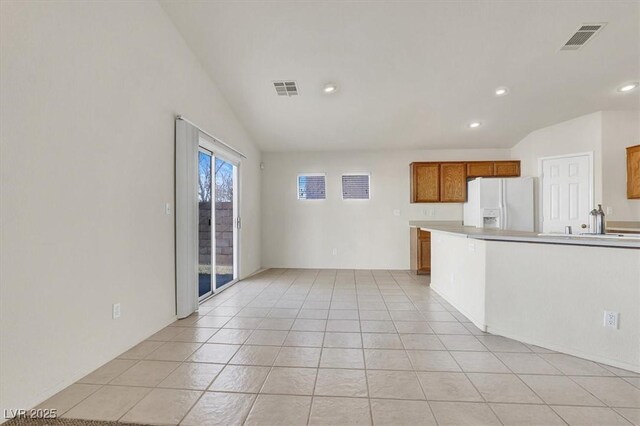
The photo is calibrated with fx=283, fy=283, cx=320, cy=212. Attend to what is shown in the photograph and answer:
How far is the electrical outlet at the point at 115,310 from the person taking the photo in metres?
2.32

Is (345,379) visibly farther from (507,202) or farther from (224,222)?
(507,202)

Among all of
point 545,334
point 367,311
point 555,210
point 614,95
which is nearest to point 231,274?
point 367,311

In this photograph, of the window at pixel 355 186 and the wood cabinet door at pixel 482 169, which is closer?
the wood cabinet door at pixel 482 169

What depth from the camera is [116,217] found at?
2365 mm

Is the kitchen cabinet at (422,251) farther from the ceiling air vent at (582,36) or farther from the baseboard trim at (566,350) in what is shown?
the ceiling air vent at (582,36)

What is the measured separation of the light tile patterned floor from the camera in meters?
1.66

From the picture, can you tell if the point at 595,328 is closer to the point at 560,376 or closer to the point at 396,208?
the point at 560,376

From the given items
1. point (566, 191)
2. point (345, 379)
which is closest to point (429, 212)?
point (566, 191)

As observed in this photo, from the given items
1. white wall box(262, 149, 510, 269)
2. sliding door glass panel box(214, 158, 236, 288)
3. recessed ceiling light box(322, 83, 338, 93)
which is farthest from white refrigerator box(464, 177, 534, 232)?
sliding door glass panel box(214, 158, 236, 288)

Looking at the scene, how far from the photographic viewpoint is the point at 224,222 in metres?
4.70

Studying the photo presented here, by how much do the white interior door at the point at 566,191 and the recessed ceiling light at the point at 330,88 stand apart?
4.01 m

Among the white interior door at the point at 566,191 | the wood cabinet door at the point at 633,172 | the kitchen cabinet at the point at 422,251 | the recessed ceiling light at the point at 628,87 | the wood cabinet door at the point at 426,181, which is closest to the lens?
the recessed ceiling light at the point at 628,87

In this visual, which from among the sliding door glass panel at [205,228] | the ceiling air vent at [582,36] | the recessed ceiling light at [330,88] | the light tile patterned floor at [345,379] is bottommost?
the light tile patterned floor at [345,379]

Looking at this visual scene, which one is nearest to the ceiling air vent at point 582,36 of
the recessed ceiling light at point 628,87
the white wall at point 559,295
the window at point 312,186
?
the recessed ceiling light at point 628,87
